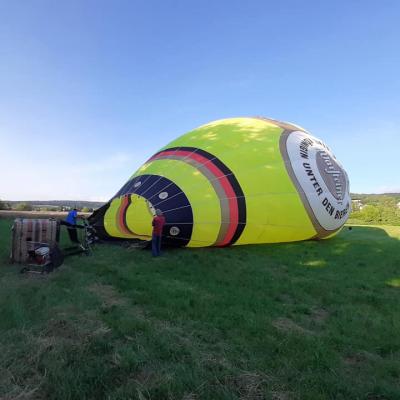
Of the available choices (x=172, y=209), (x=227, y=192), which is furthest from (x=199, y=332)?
(x=227, y=192)

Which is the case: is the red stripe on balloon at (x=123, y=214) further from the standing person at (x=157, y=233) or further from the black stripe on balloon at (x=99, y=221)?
the standing person at (x=157, y=233)

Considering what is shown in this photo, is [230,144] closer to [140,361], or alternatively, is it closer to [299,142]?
[299,142]

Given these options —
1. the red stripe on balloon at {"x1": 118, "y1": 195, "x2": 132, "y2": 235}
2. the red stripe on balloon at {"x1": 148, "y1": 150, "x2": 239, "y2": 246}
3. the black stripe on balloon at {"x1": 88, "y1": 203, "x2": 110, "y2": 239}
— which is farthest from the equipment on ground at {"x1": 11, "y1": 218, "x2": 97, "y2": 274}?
the red stripe on balloon at {"x1": 148, "y1": 150, "x2": 239, "y2": 246}

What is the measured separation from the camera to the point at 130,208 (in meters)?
10.8

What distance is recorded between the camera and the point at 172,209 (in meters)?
8.80

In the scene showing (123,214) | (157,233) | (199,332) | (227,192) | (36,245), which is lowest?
(199,332)

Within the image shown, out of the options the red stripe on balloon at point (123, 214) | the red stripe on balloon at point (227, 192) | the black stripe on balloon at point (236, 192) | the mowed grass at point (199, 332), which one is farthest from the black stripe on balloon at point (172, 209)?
the red stripe on balloon at point (123, 214)

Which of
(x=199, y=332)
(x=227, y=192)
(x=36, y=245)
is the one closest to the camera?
(x=199, y=332)

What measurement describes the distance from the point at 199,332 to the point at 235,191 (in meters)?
5.22

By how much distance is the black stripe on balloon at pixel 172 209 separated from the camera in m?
8.73

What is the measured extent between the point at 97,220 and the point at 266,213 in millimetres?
4957

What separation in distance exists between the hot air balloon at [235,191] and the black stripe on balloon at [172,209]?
24mm

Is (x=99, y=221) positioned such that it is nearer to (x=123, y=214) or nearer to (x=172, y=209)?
(x=123, y=214)

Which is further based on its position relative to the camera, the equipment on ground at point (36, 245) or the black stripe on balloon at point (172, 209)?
the black stripe on balloon at point (172, 209)
